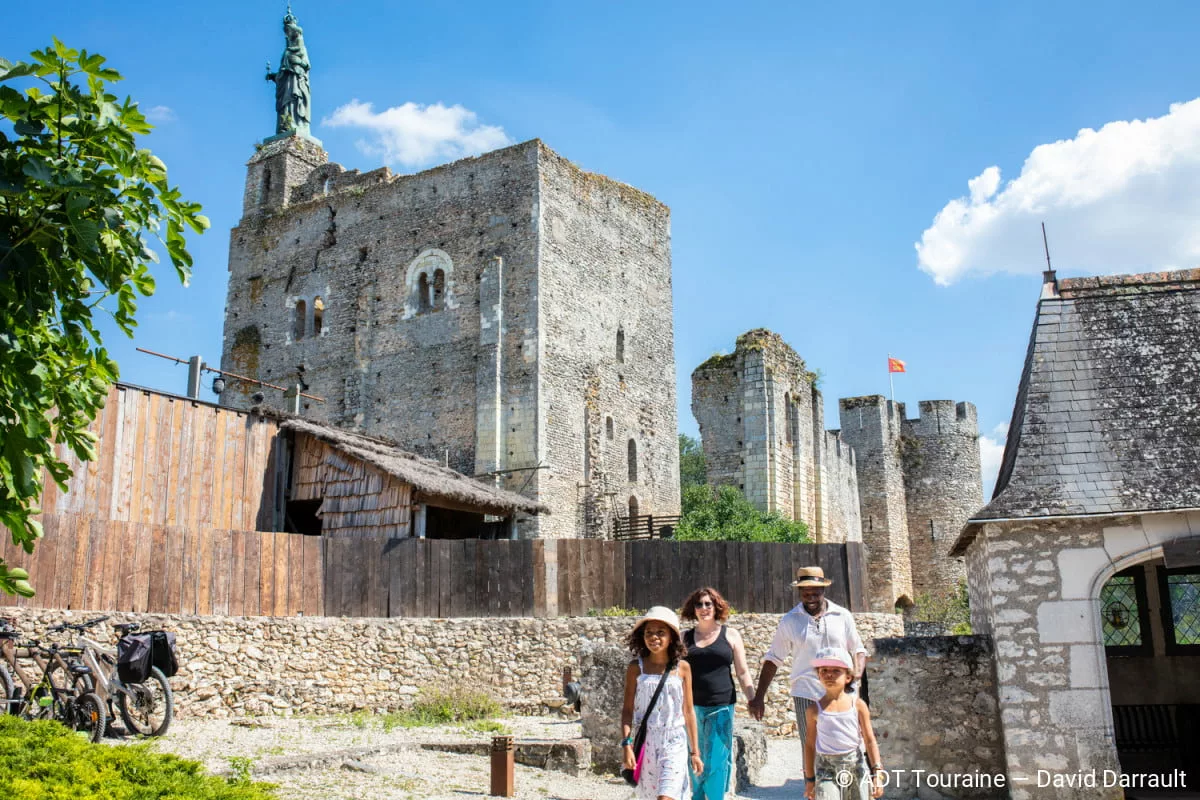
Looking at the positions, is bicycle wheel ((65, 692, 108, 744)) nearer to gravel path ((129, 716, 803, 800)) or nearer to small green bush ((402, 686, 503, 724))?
gravel path ((129, 716, 803, 800))

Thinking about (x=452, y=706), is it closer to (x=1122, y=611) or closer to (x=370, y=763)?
(x=370, y=763)

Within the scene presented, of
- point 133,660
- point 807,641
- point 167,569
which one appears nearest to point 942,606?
point 167,569

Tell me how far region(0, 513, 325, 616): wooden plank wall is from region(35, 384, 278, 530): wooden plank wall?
2.15m

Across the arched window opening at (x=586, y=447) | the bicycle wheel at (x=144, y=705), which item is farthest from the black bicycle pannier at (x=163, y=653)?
the arched window opening at (x=586, y=447)

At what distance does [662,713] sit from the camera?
5566 millimetres

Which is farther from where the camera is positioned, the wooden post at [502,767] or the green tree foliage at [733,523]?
the green tree foliage at [733,523]

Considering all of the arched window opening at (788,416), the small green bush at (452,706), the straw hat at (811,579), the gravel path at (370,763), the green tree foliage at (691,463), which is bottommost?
the gravel path at (370,763)

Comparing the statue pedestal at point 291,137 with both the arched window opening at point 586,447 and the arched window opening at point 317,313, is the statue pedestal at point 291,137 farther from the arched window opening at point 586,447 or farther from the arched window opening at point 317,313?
the arched window opening at point 586,447

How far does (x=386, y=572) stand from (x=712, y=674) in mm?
9038

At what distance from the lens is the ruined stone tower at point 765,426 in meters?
26.9

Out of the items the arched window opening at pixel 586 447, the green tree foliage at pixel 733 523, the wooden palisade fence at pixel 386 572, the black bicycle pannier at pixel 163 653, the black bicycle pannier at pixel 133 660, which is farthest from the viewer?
the arched window opening at pixel 586 447

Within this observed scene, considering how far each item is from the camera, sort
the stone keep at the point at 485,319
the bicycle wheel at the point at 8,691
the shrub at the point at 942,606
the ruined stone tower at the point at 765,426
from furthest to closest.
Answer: the shrub at the point at 942,606, the ruined stone tower at the point at 765,426, the stone keep at the point at 485,319, the bicycle wheel at the point at 8,691

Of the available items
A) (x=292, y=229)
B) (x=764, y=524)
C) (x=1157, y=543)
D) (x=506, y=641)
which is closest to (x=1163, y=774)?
(x=1157, y=543)

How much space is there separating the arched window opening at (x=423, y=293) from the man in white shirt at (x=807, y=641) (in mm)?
22281
